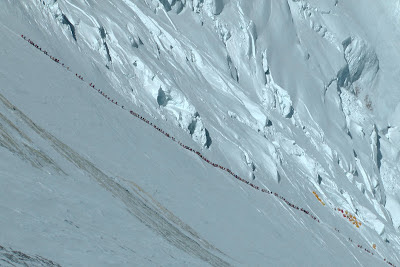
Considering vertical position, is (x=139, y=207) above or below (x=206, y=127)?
below

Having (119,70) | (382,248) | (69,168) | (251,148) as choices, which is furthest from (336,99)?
(69,168)

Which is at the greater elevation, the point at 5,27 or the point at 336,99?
the point at 336,99

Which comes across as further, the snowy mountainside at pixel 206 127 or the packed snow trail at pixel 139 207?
the packed snow trail at pixel 139 207

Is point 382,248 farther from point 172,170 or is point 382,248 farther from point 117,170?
point 117,170

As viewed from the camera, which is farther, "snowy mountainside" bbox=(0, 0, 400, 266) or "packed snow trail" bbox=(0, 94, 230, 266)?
"packed snow trail" bbox=(0, 94, 230, 266)

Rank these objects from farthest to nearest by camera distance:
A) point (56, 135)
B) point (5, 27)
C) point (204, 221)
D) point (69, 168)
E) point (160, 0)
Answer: point (160, 0) → point (5, 27) → point (204, 221) → point (56, 135) → point (69, 168)

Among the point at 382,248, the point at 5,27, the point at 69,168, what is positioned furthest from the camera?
the point at 382,248

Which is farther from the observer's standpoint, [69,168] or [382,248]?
[382,248]

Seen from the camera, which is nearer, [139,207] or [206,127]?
[139,207]
